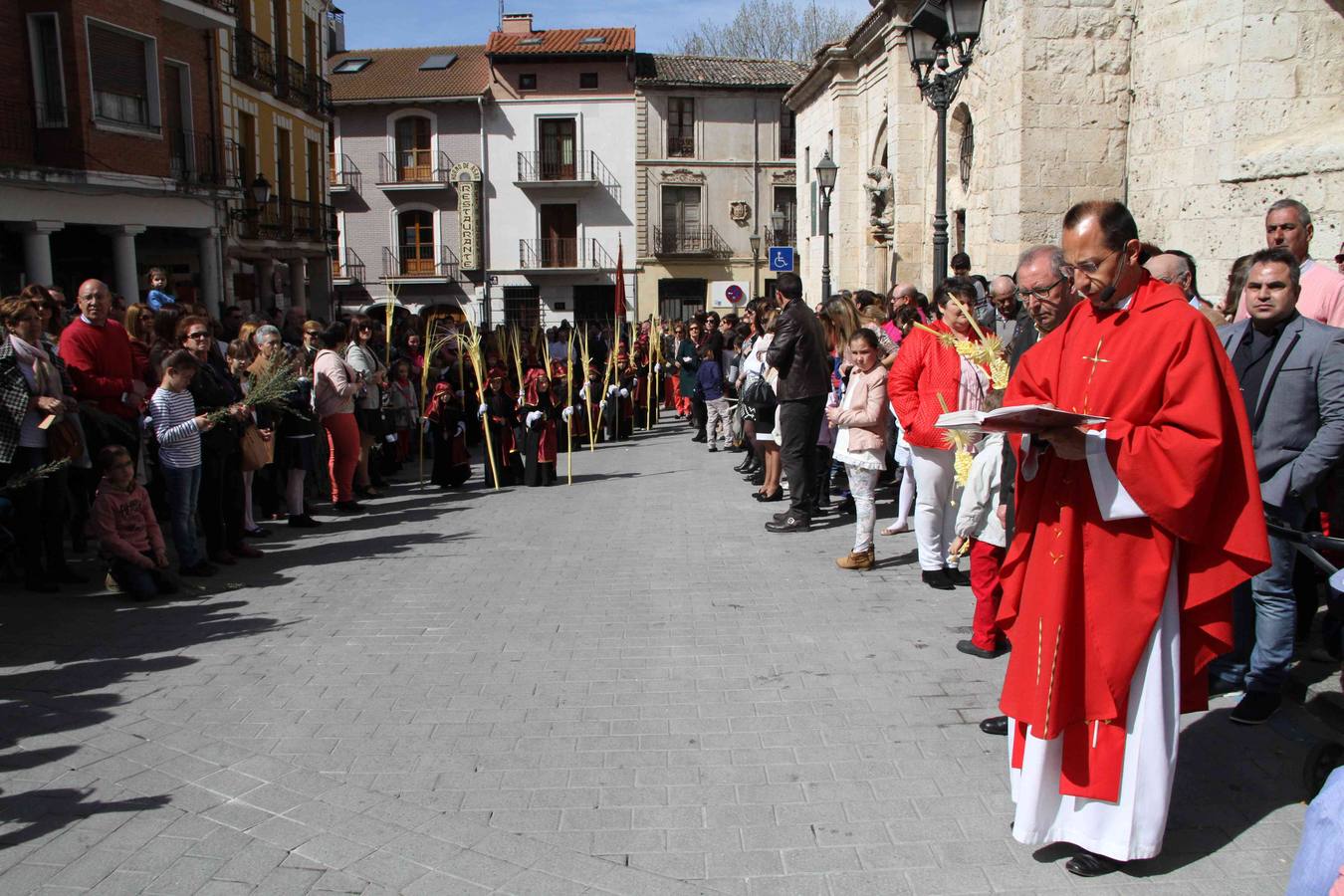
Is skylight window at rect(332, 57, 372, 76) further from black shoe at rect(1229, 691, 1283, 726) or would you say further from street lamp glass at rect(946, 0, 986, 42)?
black shoe at rect(1229, 691, 1283, 726)

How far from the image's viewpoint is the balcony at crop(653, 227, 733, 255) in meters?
44.2

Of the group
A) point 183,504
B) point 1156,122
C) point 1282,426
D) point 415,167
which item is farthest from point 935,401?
point 415,167

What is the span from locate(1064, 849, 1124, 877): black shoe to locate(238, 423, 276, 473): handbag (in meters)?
6.65

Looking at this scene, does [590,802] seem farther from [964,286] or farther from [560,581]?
[964,286]

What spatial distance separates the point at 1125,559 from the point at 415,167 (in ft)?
143

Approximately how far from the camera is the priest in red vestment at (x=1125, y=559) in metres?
3.31

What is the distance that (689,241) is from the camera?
44562mm

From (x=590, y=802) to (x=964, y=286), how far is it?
418cm

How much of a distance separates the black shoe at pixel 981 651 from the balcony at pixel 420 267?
39765mm

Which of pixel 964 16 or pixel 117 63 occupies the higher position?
pixel 117 63

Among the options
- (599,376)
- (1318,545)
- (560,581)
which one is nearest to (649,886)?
(1318,545)

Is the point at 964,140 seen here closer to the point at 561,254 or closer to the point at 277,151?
the point at 277,151

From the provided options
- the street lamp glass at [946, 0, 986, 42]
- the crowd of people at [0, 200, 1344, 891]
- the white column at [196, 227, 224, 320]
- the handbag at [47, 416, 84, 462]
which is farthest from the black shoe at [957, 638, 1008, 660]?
the white column at [196, 227, 224, 320]

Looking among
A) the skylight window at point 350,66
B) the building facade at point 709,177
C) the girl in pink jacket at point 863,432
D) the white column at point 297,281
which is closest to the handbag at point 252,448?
the girl in pink jacket at point 863,432
